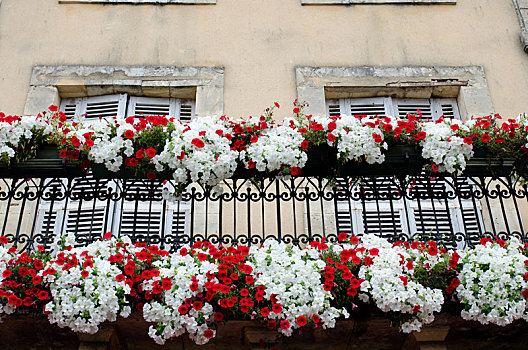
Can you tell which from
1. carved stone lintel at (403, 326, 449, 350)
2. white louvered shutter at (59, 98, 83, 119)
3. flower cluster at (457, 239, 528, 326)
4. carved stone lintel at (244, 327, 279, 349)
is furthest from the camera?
white louvered shutter at (59, 98, 83, 119)

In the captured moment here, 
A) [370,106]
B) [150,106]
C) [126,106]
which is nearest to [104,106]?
[126,106]

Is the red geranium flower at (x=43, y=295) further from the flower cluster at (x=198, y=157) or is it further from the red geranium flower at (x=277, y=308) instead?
the red geranium flower at (x=277, y=308)

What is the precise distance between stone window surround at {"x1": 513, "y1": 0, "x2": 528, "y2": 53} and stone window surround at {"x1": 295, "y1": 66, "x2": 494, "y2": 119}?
2.49 ft

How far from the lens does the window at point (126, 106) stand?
26.9 ft

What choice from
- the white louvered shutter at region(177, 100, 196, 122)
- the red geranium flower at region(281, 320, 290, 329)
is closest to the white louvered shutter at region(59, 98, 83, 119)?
the white louvered shutter at region(177, 100, 196, 122)

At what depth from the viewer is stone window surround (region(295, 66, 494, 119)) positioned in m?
8.20

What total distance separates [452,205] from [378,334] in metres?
2.54

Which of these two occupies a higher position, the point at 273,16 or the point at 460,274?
the point at 273,16

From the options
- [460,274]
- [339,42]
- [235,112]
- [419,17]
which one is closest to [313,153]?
[460,274]

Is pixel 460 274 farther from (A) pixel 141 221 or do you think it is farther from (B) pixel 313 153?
(A) pixel 141 221

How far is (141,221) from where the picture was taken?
7367 mm

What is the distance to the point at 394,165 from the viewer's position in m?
6.09

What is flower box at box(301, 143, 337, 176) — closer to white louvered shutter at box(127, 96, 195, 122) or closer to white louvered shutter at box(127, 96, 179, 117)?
white louvered shutter at box(127, 96, 195, 122)

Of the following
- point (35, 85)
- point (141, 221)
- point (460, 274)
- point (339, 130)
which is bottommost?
point (460, 274)
